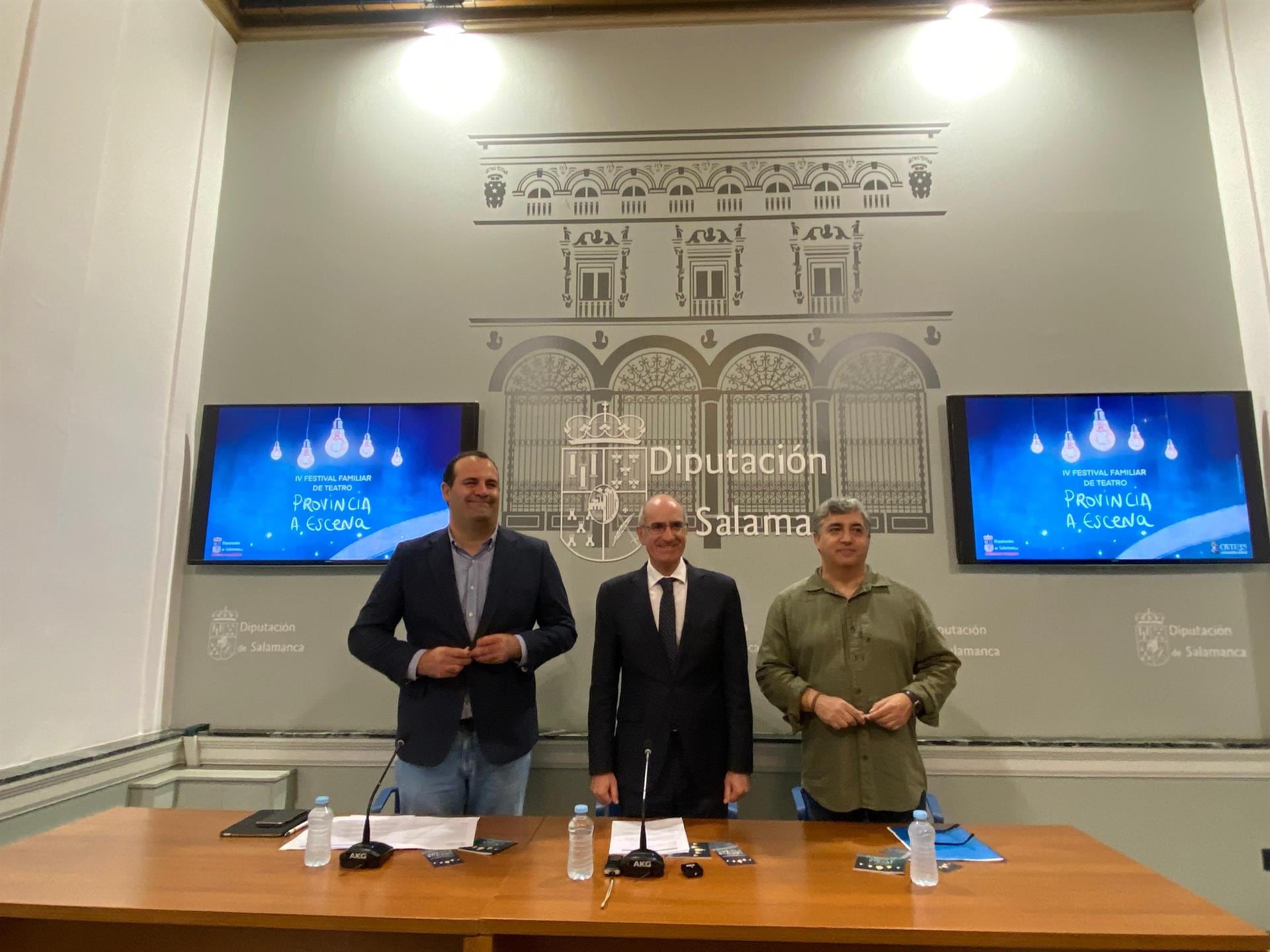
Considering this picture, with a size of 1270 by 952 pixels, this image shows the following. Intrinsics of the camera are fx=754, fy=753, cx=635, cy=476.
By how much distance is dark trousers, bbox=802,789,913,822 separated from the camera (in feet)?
8.13

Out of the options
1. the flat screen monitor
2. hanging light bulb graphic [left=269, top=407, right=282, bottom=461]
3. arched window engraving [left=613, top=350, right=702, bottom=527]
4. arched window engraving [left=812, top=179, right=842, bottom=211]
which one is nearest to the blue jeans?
arched window engraving [left=613, top=350, right=702, bottom=527]

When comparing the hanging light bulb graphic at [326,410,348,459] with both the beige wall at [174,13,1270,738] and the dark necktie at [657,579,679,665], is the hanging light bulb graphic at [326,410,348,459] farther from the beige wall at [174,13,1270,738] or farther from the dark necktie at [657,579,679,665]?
the dark necktie at [657,579,679,665]

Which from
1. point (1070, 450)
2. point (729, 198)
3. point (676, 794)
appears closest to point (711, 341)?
A: point (729, 198)

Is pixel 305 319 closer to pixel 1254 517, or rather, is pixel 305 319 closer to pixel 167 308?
pixel 167 308

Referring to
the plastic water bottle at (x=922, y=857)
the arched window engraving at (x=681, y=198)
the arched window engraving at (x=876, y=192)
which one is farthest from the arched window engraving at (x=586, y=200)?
the plastic water bottle at (x=922, y=857)

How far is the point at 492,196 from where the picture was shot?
3990 millimetres

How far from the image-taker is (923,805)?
2.51m

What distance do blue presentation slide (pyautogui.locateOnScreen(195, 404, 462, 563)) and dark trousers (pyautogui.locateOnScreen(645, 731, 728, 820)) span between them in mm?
1643

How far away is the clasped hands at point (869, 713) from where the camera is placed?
2375mm

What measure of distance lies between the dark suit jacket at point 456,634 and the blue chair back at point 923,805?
981 mm

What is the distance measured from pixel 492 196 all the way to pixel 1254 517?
3.97 meters

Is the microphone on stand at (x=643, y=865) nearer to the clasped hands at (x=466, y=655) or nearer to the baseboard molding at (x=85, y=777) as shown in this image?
the clasped hands at (x=466, y=655)

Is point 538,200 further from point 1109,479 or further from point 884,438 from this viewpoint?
point 1109,479

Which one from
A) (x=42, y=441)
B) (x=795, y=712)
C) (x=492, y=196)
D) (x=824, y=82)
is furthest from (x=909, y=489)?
(x=42, y=441)
